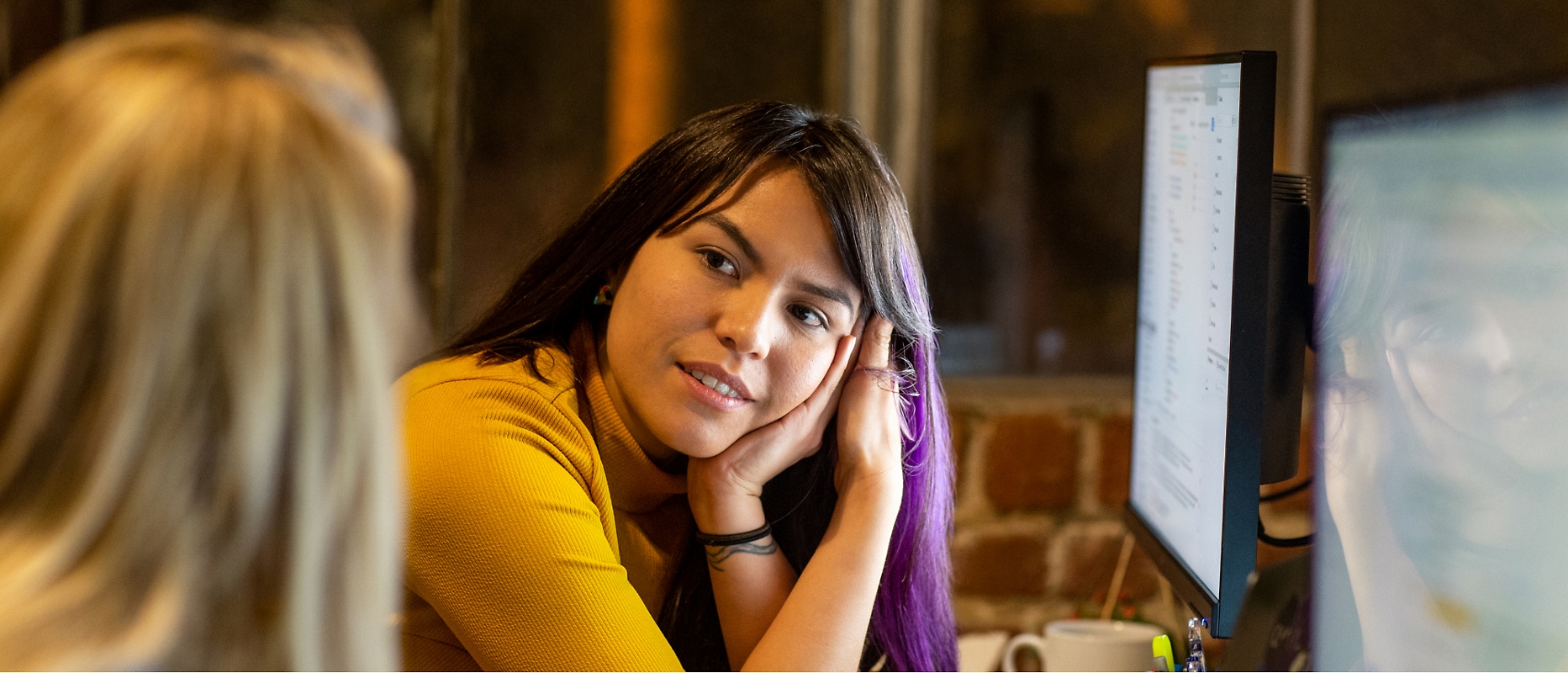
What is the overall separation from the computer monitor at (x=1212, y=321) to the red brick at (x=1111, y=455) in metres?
0.67

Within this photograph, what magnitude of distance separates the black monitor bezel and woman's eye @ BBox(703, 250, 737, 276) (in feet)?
1.35

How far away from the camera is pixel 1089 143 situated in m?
1.87

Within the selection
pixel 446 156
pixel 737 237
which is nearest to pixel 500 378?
pixel 737 237

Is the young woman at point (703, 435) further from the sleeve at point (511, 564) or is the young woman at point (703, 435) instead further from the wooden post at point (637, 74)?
the wooden post at point (637, 74)

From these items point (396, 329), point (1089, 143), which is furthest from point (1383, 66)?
point (396, 329)

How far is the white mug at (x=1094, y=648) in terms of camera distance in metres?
1.15

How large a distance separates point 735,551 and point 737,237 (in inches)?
11.8

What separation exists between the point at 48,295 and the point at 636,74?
137cm

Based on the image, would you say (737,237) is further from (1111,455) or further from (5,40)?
(5,40)

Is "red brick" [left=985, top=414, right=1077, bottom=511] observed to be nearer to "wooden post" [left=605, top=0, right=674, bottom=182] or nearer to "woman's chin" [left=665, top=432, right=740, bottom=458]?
"wooden post" [left=605, top=0, right=674, bottom=182]

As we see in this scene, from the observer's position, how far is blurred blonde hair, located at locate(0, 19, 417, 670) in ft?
1.53

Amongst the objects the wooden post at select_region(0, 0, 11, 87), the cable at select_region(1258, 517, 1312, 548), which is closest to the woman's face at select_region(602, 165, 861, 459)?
the cable at select_region(1258, 517, 1312, 548)

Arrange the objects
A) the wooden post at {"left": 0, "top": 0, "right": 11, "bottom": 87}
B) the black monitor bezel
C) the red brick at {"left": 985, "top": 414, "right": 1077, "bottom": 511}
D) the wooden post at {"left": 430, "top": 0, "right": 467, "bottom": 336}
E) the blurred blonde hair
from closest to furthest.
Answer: the blurred blonde hair
the black monitor bezel
the wooden post at {"left": 0, "top": 0, "right": 11, "bottom": 87}
the wooden post at {"left": 430, "top": 0, "right": 467, "bottom": 336}
the red brick at {"left": 985, "top": 414, "right": 1077, "bottom": 511}

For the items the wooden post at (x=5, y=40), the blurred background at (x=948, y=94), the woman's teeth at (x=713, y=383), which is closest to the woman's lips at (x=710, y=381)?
the woman's teeth at (x=713, y=383)
